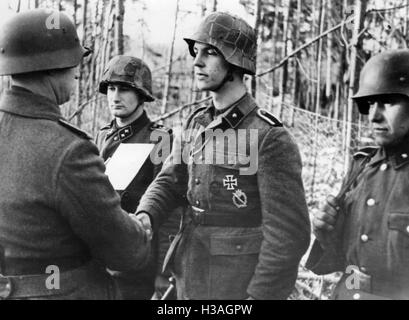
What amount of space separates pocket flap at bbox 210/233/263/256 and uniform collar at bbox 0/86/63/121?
1.04 meters

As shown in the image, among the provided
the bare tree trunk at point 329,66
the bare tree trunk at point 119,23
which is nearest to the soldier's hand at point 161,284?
the bare tree trunk at point 119,23

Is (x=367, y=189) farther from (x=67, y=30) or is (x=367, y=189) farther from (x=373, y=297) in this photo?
(x=67, y=30)

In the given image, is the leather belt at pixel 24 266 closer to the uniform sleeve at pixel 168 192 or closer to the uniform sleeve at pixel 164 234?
the uniform sleeve at pixel 168 192

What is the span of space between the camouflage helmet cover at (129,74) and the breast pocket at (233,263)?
144 centimetres

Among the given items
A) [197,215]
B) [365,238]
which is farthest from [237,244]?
[365,238]

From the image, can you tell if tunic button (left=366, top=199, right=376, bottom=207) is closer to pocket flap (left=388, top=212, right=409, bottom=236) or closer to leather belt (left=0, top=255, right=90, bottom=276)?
pocket flap (left=388, top=212, right=409, bottom=236)

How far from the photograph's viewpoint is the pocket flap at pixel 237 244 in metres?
2.63

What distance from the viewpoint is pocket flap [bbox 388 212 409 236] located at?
91.0 inches

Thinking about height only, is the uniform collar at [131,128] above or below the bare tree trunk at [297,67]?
below

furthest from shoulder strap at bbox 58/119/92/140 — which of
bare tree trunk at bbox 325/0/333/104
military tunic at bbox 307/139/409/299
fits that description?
bare tree trunk at bbox 325/0/333/104

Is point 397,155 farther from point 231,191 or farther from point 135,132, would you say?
point 135,132

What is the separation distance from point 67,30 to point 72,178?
0.74 m
